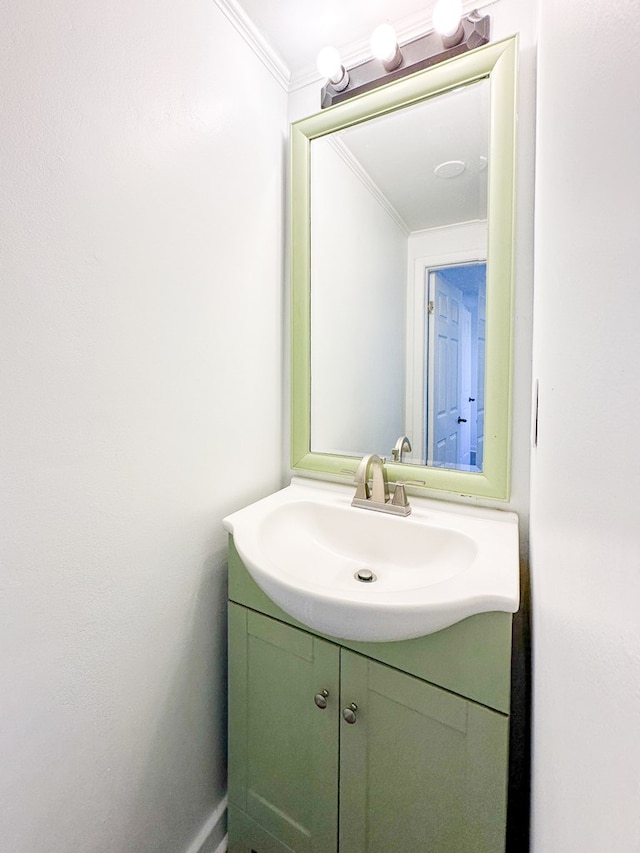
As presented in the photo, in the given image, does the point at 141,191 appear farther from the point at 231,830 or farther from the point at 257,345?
the point at 231,830

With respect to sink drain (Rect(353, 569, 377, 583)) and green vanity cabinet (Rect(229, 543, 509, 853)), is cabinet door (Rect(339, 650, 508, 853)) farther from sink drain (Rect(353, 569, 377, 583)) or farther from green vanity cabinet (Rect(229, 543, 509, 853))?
sink drain (Rect(353, 569, 377, 583))

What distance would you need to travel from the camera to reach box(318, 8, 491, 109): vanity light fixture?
100 centimetres

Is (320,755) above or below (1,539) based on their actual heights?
below

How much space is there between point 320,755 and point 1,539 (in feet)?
2.64

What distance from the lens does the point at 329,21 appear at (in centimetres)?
111

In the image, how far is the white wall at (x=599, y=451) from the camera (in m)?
0.16

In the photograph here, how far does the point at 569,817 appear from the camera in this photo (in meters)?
0.28

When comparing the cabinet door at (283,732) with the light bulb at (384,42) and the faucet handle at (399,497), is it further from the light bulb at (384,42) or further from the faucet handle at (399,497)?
the light bulb at (384,42)

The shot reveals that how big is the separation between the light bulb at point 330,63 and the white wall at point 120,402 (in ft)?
0.67

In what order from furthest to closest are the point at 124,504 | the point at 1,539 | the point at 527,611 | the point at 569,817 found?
1. the point at 527,611
2. the point at 124,504
3. the point at 1,539
4. the point at 569,817

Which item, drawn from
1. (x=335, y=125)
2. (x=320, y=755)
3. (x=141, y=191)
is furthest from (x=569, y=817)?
(x=335, y=125)

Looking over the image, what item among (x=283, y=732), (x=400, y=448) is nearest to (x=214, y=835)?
(x=283, y=732)

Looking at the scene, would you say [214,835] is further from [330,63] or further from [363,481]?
[330,63]

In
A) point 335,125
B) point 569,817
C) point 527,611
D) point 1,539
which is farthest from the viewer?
point 335,125
